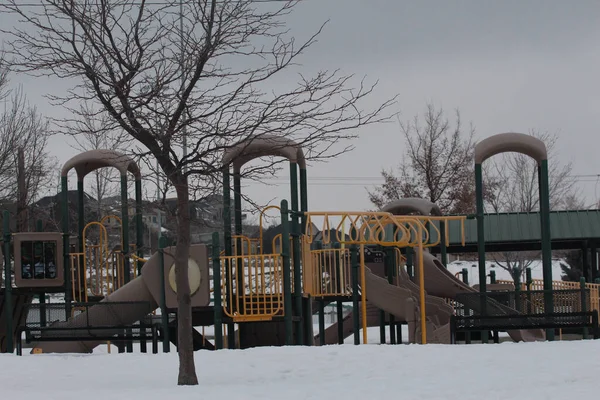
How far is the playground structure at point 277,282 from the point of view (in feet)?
62.5

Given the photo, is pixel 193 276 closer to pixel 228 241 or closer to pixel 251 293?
pixel 251 293

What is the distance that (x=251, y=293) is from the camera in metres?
18.8

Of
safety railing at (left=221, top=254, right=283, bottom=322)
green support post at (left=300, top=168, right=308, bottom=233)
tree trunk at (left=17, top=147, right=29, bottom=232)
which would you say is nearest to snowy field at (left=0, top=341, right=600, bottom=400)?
safety railing at (left=221, top=254, right=283, bottom=322)

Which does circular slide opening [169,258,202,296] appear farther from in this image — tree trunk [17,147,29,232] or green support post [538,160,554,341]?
tree trunk [17,147,29,232]

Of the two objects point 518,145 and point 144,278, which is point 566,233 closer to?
point 518,145

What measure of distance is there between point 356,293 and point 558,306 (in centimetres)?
394

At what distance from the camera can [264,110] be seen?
1365 cm

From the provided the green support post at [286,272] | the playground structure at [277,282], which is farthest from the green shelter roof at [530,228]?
the green support post at [286,272]

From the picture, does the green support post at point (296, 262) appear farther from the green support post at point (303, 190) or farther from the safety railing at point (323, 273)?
the green support post at point (303, 190)

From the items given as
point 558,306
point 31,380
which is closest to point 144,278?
point 31,380

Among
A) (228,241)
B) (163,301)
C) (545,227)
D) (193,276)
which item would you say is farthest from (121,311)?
(545,227)

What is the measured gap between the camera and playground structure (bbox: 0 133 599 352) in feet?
62.5

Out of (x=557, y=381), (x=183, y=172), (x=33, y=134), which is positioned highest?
(x=33, y=134)

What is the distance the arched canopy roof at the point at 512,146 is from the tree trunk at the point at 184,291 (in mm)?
9446
